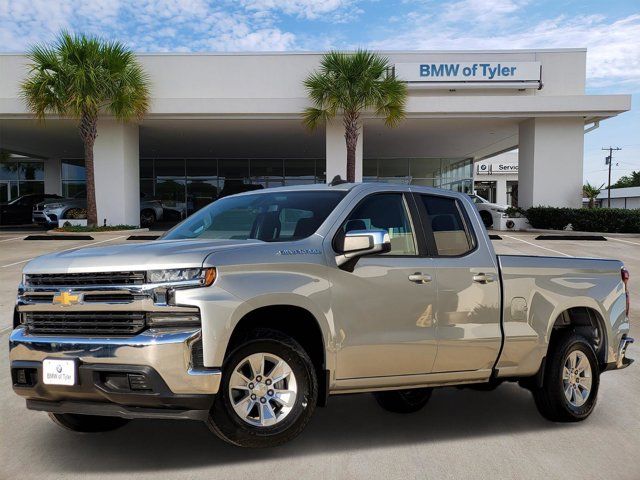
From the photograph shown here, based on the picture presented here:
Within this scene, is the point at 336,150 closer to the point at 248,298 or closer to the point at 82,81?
the point at 82,81

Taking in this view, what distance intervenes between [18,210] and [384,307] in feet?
111

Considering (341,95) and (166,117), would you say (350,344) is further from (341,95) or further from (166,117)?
(166,117)

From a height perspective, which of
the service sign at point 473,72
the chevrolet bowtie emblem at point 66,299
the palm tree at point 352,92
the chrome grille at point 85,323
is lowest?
the chrome grille at point 85,323

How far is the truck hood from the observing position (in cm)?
383

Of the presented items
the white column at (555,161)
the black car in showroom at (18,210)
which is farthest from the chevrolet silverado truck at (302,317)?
the black car in showroom at (18,210)

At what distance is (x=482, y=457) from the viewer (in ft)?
14.0

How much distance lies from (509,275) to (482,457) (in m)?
1.44

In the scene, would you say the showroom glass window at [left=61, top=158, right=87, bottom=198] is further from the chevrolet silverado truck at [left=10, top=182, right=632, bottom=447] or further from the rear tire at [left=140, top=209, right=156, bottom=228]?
the chevrolet silverado truck at [left=10, top=182, right=632, bottom=447]

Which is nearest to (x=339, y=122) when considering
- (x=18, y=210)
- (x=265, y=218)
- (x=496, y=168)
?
(x=18, y=210)

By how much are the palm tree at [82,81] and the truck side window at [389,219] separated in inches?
814

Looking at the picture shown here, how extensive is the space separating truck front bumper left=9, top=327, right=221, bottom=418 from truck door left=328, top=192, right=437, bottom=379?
981 mm

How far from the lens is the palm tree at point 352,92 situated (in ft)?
79.2

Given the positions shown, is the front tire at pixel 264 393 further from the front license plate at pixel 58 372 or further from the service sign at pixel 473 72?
the service sign at pixel 473 72

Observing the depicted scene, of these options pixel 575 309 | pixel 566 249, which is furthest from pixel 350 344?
pixel 566 249
